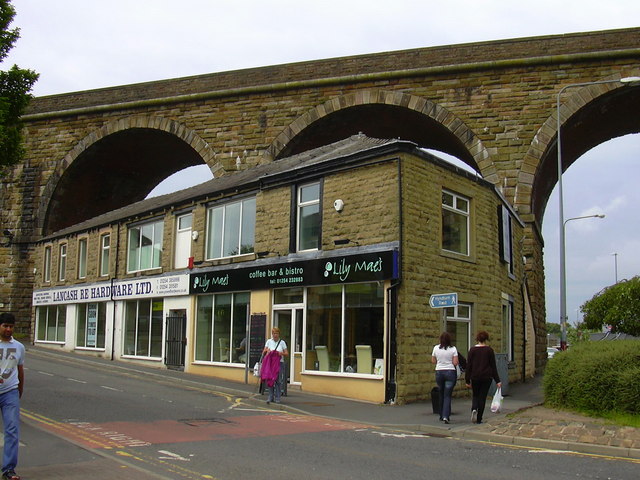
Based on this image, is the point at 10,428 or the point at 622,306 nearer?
the point at 10,428

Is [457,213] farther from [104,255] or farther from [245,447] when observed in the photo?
[104,255]

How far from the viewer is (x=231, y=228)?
20672 mm

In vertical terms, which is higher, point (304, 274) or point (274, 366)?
point (304, 274)

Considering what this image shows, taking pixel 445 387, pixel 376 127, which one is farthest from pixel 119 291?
pixel 445 387

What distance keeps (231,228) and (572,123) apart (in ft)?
52.3

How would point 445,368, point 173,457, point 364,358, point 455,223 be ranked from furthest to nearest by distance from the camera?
1. point 455,223
2. point 364,358
3. point 445,368
4. point 173,457

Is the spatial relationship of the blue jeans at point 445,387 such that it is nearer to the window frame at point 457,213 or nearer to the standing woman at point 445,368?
the standing woman at point 445,368

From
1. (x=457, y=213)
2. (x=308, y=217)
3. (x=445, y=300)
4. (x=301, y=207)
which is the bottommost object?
(x=445, y=300)

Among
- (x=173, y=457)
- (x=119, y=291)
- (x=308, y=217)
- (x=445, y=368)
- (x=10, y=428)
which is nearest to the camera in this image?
(x=10, y=428)

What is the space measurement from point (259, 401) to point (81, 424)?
5.02 metres

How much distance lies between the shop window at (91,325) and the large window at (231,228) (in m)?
8.07

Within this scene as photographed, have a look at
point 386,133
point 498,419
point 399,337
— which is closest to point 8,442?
point 498,419

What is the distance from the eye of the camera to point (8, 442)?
6.59m

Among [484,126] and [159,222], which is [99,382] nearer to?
[159,222]
